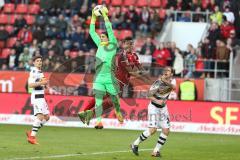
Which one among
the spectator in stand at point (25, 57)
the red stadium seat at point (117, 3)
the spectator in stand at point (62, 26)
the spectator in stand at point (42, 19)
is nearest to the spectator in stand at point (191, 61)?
the spectator in stand at point (62, 26)

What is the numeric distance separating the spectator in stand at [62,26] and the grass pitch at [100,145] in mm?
9331

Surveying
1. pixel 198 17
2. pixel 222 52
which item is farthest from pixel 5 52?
pixel 222 52

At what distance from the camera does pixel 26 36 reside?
36.3 meters

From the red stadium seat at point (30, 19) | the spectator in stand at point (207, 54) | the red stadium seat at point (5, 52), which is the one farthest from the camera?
the red stadium seat at point (30, 19)

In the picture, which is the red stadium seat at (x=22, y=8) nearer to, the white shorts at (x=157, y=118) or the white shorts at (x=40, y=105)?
the white shorts at (x=40, y=105)

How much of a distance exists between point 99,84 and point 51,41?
51.2 ft

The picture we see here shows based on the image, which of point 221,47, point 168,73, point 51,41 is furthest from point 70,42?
point 168,73

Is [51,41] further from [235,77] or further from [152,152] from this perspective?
[152,152]

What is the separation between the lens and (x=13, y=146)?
1931 cm

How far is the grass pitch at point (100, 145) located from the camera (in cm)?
1762

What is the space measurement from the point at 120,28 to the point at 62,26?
2709 millimetres

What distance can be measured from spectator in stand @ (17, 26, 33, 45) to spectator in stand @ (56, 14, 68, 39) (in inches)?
52.9

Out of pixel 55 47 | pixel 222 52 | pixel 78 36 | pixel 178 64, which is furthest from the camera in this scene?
pixel 78 36

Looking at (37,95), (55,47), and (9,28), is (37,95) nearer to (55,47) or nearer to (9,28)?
(55,47)
